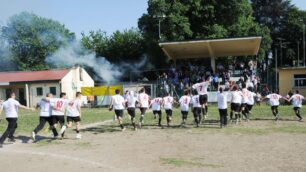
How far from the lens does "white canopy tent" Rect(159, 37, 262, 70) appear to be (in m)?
34.8

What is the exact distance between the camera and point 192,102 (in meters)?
20.1

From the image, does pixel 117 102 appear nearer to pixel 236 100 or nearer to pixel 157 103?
pixel 157 103

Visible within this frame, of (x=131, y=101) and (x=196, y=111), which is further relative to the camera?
(x=196, y=111)

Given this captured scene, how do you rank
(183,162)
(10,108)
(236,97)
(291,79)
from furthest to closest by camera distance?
(291,79), (236,97), (10,108), (183,162)

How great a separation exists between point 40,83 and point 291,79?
2679 cm

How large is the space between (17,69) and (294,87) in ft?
127

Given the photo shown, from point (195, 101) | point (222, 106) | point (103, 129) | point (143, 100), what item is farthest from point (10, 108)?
point (222, 106)

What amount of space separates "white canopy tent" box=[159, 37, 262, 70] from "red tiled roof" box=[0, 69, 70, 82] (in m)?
13.7

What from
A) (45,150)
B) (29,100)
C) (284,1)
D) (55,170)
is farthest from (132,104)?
(284,1)

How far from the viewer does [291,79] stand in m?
37.4

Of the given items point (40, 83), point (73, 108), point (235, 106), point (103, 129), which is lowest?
point (103, 129)

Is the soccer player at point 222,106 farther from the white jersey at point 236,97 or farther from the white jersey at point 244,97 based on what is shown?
the white jersey at point 244,97

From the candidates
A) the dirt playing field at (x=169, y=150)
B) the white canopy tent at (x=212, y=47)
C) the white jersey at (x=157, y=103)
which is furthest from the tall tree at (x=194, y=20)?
the dirt playing field at (x=169, y=150)

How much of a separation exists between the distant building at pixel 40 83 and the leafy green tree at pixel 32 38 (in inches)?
216
